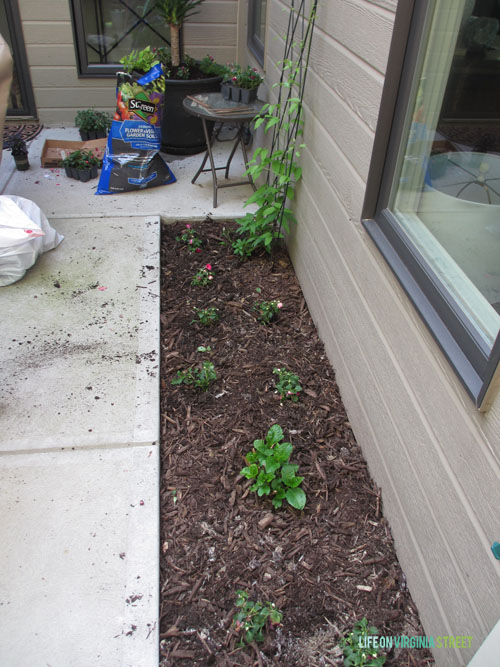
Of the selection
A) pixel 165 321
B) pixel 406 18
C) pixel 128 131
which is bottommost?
pixel 165 321

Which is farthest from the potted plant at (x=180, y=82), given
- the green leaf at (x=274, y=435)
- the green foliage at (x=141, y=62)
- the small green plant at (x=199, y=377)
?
the green leaf at (x=274, y=435)

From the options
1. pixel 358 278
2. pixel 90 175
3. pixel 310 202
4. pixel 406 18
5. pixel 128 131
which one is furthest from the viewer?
pixel 90 175

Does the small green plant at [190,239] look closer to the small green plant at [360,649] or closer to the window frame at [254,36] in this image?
the window frame at [254,36]

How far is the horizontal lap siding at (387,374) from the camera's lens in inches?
54.0

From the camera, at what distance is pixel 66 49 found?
200 inches

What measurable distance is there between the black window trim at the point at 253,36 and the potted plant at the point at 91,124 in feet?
4.76

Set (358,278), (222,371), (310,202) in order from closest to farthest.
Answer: (358,278), (222,371), (310,202)

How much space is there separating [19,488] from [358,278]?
151 centimetres

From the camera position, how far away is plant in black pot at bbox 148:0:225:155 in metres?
4.55

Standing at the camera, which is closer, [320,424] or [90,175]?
[320,424]

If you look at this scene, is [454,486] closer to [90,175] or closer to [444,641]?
[444,641]

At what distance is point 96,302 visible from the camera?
119 inches

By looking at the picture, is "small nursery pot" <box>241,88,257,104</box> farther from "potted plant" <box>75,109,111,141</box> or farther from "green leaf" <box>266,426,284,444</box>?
"green leaf" <box>266,426,284,444</box>

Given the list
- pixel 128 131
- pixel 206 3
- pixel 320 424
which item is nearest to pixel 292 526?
pixel 320 424
